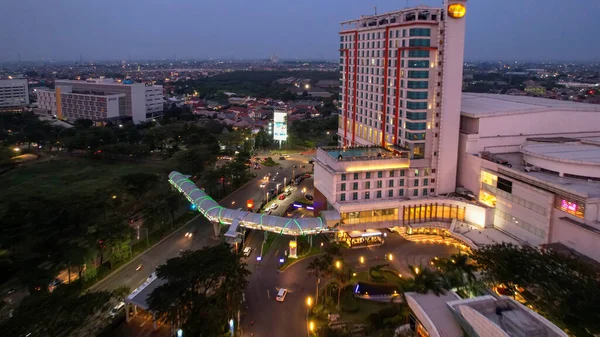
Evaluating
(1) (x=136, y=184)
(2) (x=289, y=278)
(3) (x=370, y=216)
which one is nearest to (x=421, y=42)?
(3) (x=370, y=216)

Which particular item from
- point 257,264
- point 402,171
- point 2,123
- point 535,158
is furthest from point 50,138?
point 535,158

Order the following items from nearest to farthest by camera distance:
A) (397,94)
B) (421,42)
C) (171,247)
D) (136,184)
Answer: (171,247)
(421,42)
(397,94)
(136,184)

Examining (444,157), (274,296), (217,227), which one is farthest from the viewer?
(444,157)

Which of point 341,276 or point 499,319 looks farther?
point 341,276

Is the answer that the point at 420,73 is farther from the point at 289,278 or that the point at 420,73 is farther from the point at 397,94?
the point at 289,278

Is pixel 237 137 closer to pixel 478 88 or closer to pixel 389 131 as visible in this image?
pixel 389 131

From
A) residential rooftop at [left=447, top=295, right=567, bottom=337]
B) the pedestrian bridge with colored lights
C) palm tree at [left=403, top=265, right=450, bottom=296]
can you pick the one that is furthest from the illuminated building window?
the pedestrian bridge with colored lights
